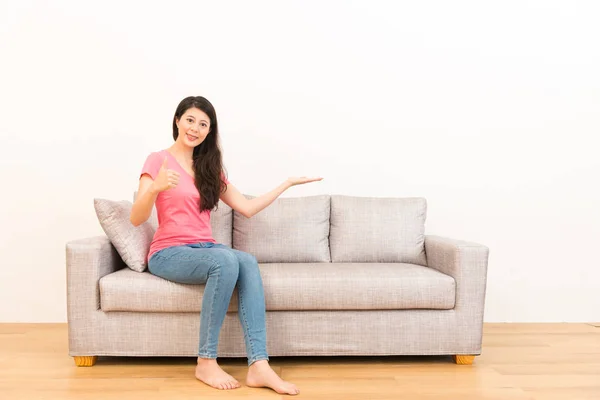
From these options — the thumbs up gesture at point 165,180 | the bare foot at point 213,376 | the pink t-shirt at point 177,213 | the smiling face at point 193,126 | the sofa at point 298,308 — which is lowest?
the bare foot at point 213,376

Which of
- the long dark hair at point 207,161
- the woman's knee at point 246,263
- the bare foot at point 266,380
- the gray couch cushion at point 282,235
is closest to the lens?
the bare foot at point 266,380

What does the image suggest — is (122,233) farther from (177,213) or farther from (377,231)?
(377,231)

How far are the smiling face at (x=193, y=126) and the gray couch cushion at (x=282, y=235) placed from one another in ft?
2.02

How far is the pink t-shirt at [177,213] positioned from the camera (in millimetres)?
2668

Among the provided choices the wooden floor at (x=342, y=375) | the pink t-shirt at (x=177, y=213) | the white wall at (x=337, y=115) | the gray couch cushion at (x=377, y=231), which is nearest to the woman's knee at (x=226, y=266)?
the pink t-shirt at (x=177, y=213)

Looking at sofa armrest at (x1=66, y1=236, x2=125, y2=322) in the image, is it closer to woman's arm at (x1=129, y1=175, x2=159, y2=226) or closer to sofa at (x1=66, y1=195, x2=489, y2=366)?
sofa at (x1=66, y1=195, x2=489, y2=366)

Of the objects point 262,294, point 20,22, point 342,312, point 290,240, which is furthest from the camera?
point 20,22

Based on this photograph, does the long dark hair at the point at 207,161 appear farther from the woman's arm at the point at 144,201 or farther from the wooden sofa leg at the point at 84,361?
the wooden sofa leg at the point at 84,361

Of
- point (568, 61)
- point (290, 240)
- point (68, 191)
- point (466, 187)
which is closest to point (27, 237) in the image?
point (68, 191)

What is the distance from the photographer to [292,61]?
3.59 meters

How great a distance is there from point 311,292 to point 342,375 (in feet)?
1.24

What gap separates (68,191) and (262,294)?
172 cm

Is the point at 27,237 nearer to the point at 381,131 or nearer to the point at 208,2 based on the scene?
the point at 208,2

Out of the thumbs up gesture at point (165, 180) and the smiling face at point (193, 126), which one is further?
the smiling face at point (193, 126)
